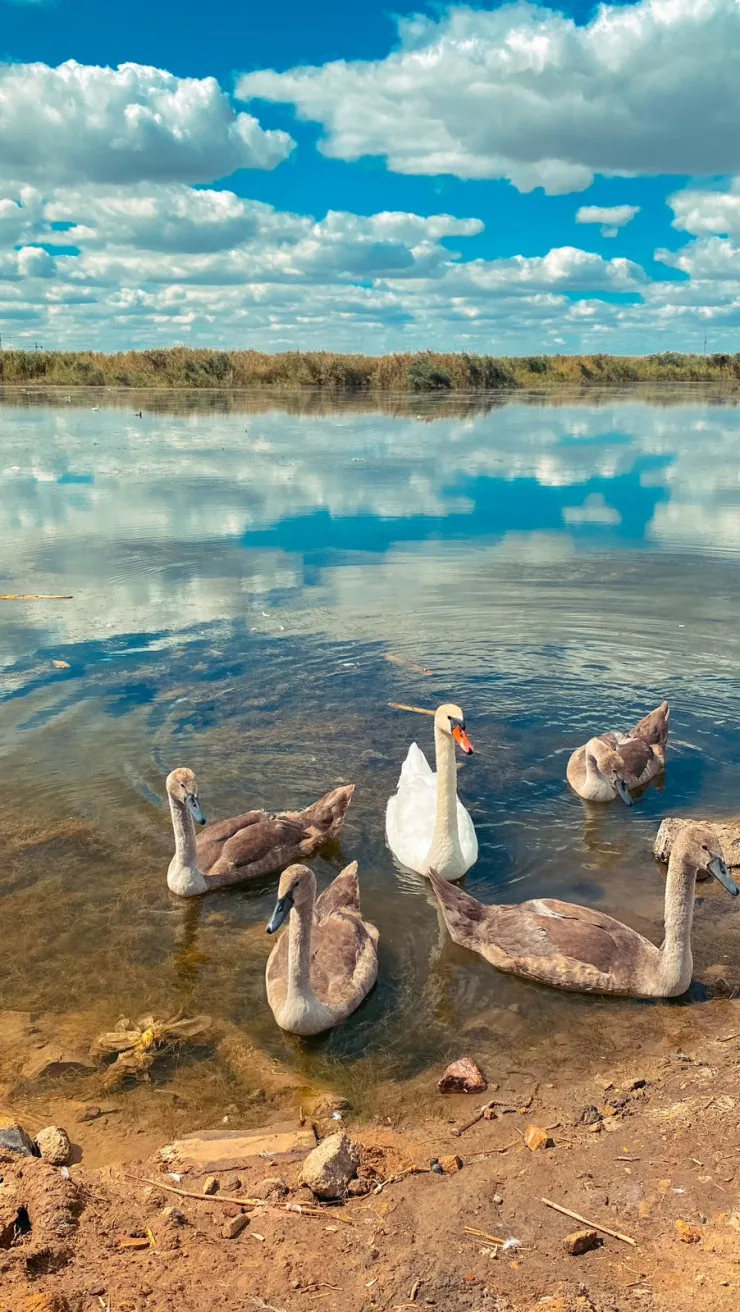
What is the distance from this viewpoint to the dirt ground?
3.55 m

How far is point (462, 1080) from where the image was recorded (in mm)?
5348

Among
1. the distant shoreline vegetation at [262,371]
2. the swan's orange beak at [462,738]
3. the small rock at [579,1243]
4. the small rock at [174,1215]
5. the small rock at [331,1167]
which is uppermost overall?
the distant shoreline vegetation at [262,371]

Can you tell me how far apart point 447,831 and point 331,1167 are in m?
3.49

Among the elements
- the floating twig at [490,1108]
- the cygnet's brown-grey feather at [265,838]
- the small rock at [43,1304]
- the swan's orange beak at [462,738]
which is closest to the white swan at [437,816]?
the swan's orange beak at [462,738]

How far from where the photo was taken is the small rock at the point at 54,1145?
4.59m

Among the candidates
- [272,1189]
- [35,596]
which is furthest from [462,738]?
[35,596]

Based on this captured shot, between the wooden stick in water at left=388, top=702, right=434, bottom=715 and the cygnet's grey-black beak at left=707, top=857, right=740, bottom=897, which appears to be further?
the wooden stick in water at left=388, top=702, right=434, bottom=715

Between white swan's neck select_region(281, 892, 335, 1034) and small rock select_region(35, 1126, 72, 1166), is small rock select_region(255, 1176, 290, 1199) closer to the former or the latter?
small rock select_region(35, 1126, 72, 1166)

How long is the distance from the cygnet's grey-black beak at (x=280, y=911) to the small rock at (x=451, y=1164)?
1789mm

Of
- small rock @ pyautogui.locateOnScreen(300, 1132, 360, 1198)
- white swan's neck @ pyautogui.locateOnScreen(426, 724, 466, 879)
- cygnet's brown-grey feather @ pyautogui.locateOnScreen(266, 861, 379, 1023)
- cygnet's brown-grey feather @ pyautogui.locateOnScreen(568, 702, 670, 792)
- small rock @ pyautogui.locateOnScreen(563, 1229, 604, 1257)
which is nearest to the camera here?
small rock @ pyautogui.locateOnScreen(563, 1229, 604, 1257)

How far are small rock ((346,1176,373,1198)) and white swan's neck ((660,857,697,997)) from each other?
105 inches

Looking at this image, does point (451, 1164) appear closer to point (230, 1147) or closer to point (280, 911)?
point (230, 1147)

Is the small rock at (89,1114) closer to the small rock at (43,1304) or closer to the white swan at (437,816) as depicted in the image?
the small rock at (43,1304)

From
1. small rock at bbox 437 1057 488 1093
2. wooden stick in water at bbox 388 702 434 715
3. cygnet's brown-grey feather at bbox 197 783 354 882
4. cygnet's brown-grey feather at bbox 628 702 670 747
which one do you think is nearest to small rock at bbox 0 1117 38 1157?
small rock at bbox 437 1057 488 1093
